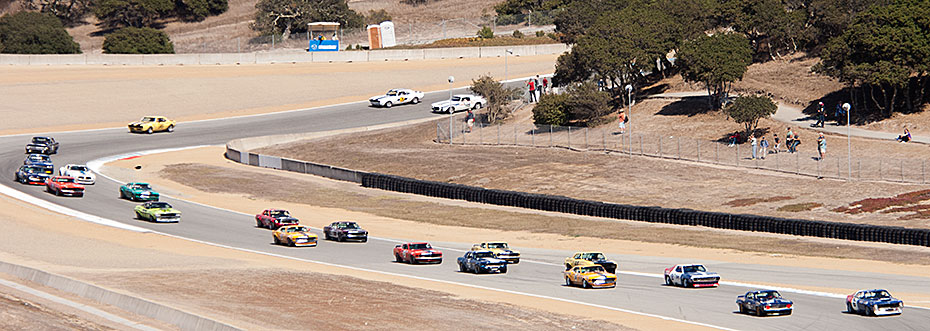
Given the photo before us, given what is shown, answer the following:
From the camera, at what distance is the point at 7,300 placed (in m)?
26.0

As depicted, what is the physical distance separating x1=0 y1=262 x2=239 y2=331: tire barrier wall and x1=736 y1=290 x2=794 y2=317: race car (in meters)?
14.4

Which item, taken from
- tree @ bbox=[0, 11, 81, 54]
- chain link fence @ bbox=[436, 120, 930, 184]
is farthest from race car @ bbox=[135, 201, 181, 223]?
tree @ bbox=[0, 11, 81, 54]

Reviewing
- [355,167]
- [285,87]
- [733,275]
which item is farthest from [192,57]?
[733,275]

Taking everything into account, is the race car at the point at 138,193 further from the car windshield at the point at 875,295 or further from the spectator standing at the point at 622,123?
the car windshield at the point at 875,295

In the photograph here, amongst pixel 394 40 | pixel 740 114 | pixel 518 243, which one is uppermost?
pixel 394 40

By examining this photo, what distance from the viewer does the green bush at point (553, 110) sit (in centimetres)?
7969

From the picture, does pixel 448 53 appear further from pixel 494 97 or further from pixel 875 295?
pixel 875 295

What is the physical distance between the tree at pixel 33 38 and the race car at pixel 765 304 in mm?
110137

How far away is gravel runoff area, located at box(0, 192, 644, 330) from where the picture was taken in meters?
26.6

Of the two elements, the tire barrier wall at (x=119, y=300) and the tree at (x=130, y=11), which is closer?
the tire barrier wall at (x=119, y=300)

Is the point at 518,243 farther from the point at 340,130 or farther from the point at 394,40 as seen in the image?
the point at 394,40

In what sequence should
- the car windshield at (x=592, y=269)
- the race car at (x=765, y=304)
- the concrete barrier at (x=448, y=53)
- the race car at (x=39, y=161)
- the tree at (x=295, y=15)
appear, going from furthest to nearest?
the tree at (x=295, y=15)
the concrete barrier at (x=448, y=53)
the race car at (x=39, y=161)
the car windshield at (x=592, y=269)
the race car at (x=765, y=304)

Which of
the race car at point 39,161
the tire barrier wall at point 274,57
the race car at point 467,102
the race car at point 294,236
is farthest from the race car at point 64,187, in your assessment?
the tire barrier wall at point 274,57

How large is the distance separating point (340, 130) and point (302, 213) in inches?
1355
